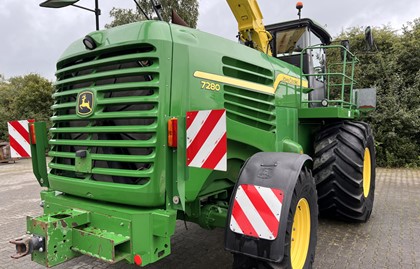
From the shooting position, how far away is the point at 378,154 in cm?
1047

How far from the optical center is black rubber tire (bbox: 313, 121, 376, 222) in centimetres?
406

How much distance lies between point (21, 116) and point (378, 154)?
56.1ft

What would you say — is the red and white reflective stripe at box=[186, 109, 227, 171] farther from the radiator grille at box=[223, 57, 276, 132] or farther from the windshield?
the windshield

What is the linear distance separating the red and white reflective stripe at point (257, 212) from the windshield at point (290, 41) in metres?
2.84

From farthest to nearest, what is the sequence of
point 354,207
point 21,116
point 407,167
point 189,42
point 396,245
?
point 21,116 < point 407,167 < point 354,207 < point 396,245 < point 189,42

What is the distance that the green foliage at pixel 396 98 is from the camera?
397 inches

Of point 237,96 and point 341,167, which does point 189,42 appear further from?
point 341,167

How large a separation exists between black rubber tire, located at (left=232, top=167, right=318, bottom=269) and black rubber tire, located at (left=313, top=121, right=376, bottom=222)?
1.25 meters

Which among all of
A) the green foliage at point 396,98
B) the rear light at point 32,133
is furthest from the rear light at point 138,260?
the green foliage at point 396,98

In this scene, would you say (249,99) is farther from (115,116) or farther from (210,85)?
(115,116)

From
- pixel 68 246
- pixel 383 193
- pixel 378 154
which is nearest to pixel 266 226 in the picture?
pixel 68 246

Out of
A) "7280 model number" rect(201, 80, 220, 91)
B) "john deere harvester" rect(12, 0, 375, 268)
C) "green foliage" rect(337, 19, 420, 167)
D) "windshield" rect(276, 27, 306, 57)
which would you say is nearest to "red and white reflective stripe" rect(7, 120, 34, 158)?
"john deere harvester" rect(12, 0, 375, 268)

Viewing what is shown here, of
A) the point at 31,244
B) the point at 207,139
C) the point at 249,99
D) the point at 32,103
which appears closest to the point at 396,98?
the point at 249,99

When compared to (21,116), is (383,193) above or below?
below
